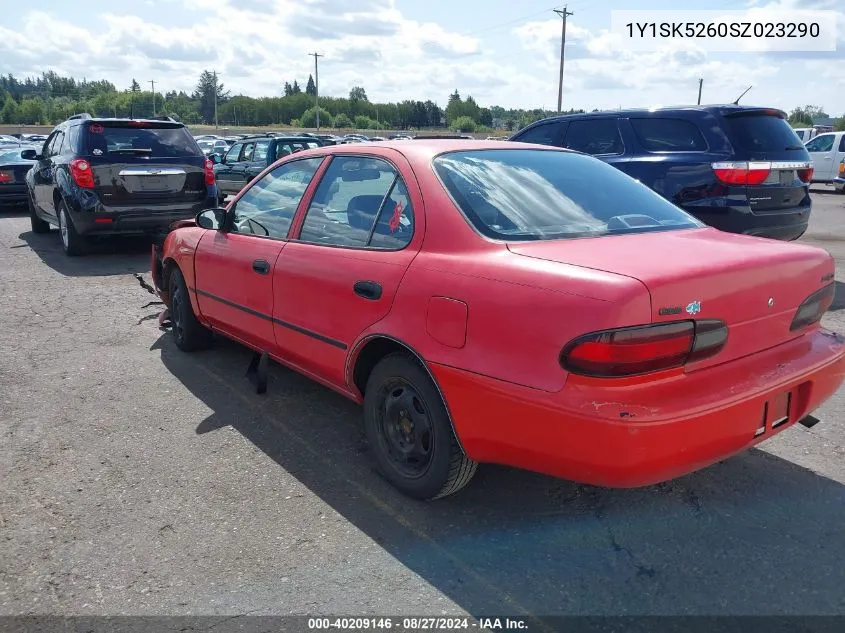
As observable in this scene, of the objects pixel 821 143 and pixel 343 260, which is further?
pixel 821 143

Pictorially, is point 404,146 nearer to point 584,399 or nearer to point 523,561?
point 584,399

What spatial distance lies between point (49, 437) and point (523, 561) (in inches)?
107

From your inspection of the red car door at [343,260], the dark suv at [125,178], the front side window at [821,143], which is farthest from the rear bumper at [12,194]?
the front side window at [821,143]

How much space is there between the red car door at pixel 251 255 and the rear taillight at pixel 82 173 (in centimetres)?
462

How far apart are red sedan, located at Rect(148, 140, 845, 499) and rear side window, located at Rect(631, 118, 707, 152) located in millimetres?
3647

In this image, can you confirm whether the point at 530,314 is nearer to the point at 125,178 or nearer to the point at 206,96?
the point at 125,178

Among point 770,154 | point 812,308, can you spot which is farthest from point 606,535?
point 770,154

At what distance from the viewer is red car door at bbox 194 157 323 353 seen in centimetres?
399

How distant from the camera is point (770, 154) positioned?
6820 mm

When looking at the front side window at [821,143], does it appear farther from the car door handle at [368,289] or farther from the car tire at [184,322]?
the car door handle at [368,289]

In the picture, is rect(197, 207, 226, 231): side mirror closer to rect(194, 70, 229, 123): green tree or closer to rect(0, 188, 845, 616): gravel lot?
rect(0, 188, 845, 616): gravel lot

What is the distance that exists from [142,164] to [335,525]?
7117mm

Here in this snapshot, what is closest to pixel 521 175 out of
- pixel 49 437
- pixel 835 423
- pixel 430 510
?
pixel 430 510

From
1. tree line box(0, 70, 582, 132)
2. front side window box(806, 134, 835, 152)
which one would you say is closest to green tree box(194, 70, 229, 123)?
tree line box(0, 70, 582, 132)
